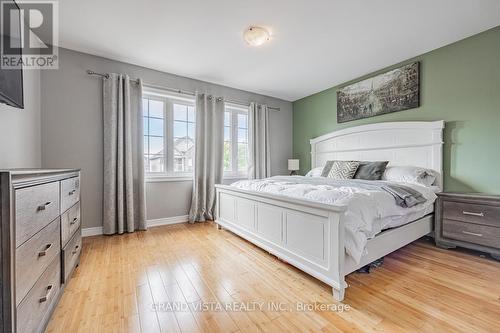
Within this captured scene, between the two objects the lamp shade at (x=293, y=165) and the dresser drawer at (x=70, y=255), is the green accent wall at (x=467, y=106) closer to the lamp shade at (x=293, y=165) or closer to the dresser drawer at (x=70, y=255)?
the lamp shade at (x=293, y=165)

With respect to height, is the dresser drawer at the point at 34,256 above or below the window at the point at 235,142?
below

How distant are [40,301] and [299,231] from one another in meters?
1.69

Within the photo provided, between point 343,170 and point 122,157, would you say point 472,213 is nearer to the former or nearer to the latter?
point 343,170

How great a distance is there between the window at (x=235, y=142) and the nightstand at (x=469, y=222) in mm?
3045

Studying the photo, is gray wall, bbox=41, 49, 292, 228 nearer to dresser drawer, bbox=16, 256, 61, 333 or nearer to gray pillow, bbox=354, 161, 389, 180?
dresser drawer, bbox=16, 256, 61, 333

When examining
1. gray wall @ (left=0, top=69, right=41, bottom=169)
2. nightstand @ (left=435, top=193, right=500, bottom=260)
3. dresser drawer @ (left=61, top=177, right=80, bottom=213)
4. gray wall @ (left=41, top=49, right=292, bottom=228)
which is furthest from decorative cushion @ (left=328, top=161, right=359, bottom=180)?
gray wall @ (left=0, top=69, right=41, bottom=169)

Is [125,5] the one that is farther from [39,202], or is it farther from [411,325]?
[411,325]

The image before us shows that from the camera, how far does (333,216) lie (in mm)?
1511

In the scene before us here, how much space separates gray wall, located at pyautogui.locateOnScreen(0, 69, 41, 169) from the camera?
6.01ft

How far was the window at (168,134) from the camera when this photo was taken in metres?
3.38

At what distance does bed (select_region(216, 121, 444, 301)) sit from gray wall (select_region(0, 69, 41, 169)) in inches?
85.6

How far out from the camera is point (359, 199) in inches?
66.1

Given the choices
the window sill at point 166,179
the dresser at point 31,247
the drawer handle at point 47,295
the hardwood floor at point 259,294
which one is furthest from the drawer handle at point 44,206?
the window sill at point 166,179

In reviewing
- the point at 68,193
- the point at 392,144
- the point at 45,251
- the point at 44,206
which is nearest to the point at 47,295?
the point at 45,251
